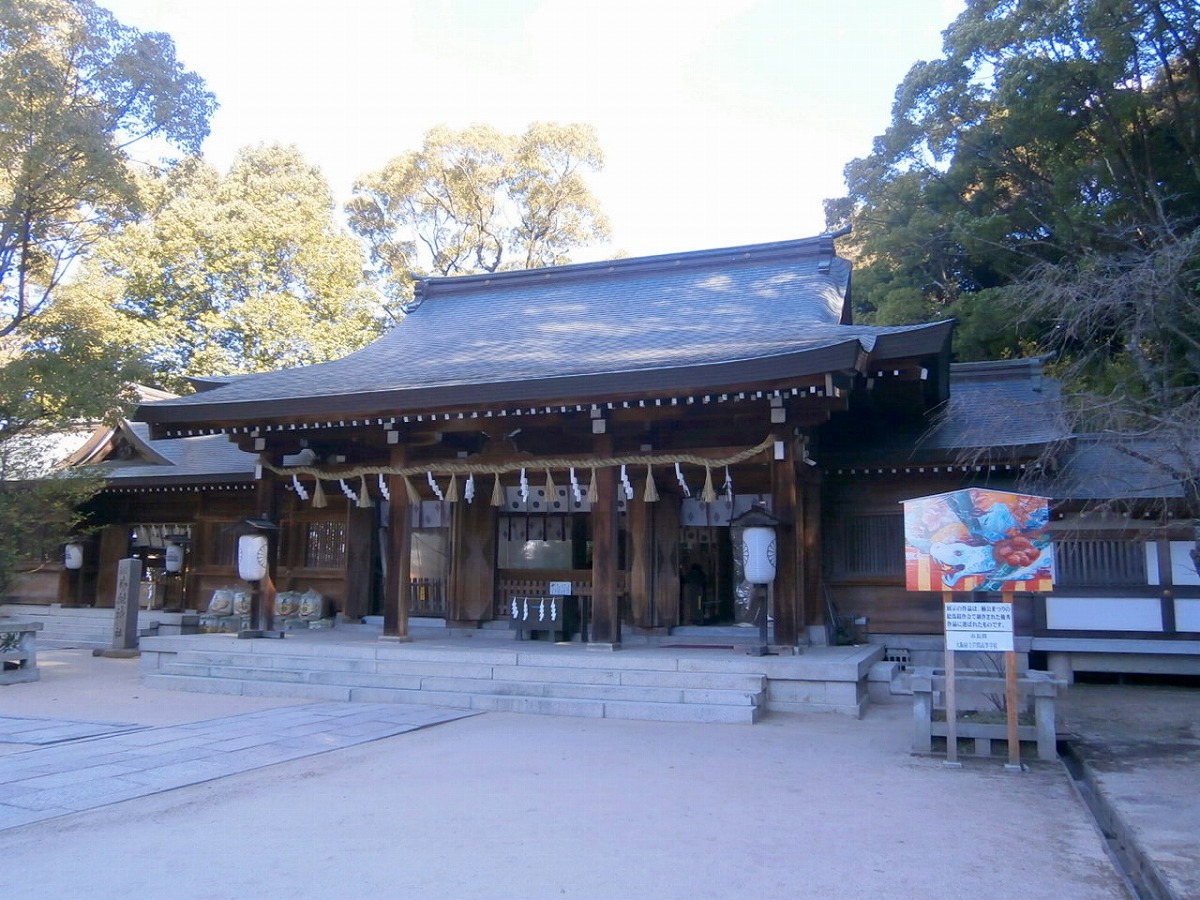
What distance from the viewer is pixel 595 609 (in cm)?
1050

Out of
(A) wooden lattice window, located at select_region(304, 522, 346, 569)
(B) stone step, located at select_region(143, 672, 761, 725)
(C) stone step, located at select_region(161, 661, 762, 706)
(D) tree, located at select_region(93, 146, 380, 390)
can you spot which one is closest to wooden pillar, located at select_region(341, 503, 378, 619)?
(A) wooden lattice window, located at select_region(304, 522, 346, 569)

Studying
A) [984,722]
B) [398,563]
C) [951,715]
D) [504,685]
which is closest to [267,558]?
[398,563]

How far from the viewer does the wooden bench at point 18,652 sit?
11.5 meters

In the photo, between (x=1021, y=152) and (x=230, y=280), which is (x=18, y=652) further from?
(x=1021, y=152)

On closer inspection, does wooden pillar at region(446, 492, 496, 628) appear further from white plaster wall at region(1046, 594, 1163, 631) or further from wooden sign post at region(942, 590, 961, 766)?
wooden sign post at region(942, 590, 961, 766)

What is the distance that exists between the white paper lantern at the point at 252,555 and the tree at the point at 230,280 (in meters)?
14.5

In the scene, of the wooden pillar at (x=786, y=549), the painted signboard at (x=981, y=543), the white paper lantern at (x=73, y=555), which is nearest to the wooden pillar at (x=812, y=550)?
the wooden pillar at (x=786, y=549)

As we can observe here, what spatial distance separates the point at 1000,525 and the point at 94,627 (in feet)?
52.3

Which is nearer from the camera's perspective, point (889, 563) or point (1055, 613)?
point (1055, 613)

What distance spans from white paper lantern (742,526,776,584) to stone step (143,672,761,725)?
4.89ft

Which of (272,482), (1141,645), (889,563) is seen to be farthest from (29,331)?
(1141,645)

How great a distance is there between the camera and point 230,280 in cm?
2611

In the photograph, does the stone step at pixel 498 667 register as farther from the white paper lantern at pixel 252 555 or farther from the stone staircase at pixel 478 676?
the white paper lantern at pixel 252 555

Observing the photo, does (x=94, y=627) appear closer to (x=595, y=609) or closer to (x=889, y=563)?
(x=595, y=609)
